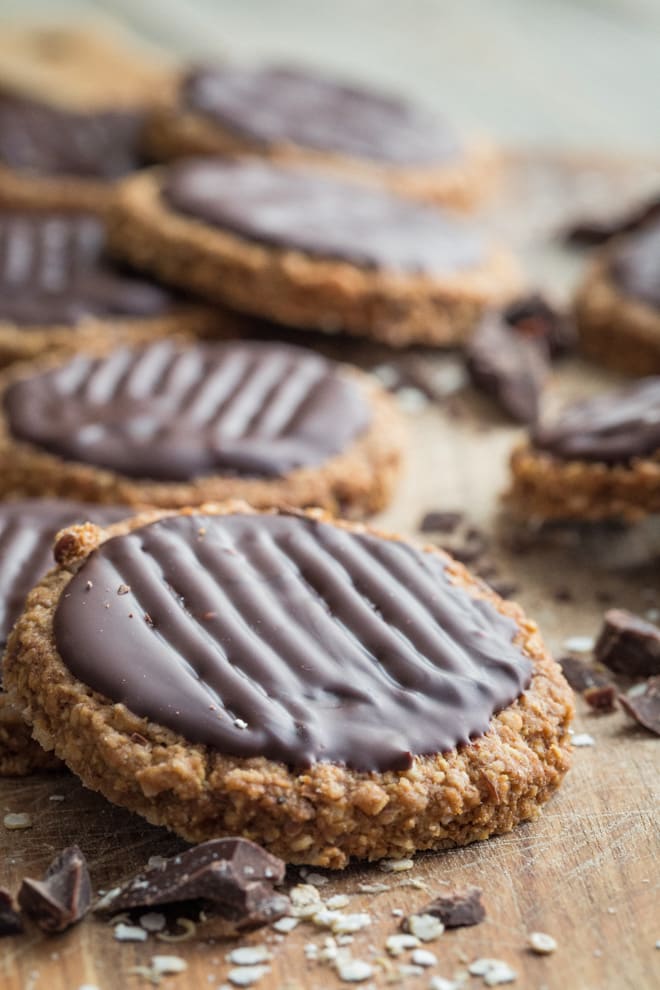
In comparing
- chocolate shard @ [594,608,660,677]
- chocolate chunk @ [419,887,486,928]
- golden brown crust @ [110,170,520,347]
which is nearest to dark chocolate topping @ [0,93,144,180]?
golden brown crust @ [110,170,520,347]

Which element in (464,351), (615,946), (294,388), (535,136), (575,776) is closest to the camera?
(615,946)

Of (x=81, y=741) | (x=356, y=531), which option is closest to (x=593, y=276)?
(x=356, y=531)

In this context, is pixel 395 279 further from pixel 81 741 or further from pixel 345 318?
pixel 81 741

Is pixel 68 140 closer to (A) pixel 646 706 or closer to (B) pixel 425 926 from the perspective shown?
(A) pixel 646 706

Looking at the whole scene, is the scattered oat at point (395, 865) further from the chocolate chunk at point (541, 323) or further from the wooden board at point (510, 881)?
the chocolate chunk at point (541, 323)

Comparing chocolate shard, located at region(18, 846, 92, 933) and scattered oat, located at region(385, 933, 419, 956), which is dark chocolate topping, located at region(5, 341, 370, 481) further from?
scattered oat, located at region(385, 933, 419, 956)

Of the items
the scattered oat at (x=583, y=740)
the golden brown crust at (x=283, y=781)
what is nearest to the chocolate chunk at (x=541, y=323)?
the scattered oat at (x=583, y=740)
